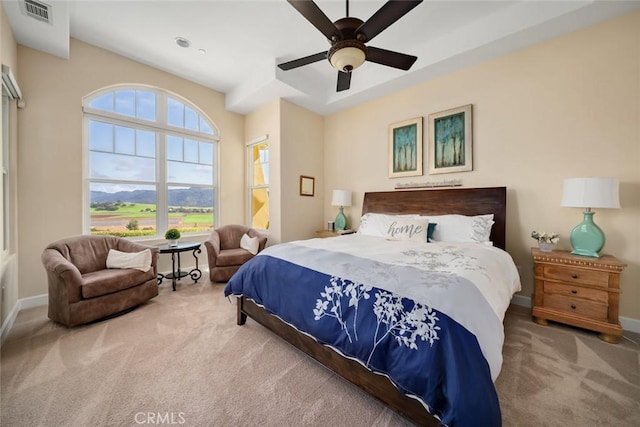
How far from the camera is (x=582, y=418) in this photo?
1353 mm

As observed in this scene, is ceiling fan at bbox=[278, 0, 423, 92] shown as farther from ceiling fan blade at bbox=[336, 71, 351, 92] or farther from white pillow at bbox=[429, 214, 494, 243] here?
white pillow at bbox=[429, 214, 494, 243]

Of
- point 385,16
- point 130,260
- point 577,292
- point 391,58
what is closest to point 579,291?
point 577,292

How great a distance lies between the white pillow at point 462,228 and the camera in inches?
109

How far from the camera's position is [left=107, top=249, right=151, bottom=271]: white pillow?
279 centimetres

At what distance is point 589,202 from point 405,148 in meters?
2.17

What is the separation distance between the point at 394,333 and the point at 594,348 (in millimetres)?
2093

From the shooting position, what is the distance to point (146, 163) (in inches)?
154

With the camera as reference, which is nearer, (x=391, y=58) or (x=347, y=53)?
(x=347, y=53)

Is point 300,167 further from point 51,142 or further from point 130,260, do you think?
point 51,142

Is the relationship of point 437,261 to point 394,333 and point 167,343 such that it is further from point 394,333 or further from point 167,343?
point 167,343

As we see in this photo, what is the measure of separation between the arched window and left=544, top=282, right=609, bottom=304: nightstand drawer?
Answer: 502 cm

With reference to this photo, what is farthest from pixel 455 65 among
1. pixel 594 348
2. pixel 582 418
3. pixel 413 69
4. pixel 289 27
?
pixel 582 418

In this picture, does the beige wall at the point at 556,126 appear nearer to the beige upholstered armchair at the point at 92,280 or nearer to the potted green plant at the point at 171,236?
the potted green plant at the point at 171,236

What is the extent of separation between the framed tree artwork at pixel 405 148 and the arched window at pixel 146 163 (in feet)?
10.9
